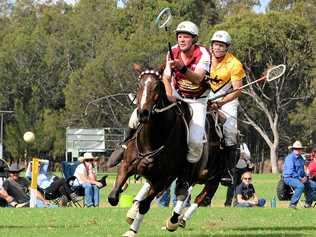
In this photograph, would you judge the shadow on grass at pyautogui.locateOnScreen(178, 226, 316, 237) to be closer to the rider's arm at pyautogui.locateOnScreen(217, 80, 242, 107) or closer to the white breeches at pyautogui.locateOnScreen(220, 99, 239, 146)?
the white breeches at pyautogui.locateOnScreen(220, 99, 239, 146)

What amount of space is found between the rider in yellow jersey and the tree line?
5160 centimetres

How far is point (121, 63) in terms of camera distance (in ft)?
249

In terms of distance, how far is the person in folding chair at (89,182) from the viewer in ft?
76.7

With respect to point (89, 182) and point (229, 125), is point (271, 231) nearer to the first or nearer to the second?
point (229, 125)

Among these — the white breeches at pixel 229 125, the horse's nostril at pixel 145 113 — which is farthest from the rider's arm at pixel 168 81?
the white breeches at pixel 229 125

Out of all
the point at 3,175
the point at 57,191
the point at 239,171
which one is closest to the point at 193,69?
the point at 3,175

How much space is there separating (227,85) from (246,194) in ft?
32.6

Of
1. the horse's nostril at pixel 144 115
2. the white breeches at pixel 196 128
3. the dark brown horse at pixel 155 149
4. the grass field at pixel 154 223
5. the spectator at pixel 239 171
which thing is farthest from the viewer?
the spectator at pixel 239 171

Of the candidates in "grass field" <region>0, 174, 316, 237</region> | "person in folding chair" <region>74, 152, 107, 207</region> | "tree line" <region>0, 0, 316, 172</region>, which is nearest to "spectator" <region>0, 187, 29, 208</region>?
"person in folding chair" <region>74, 152, 107, 207</region>

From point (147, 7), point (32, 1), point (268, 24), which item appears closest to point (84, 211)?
point (268, 24)

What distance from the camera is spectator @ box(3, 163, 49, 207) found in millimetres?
21698

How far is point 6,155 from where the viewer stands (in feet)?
273

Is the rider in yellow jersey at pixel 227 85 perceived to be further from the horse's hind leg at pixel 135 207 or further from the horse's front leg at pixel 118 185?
the horse's front leg at pixel 118 185

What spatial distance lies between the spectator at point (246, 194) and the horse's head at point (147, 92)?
1300 centimetres
